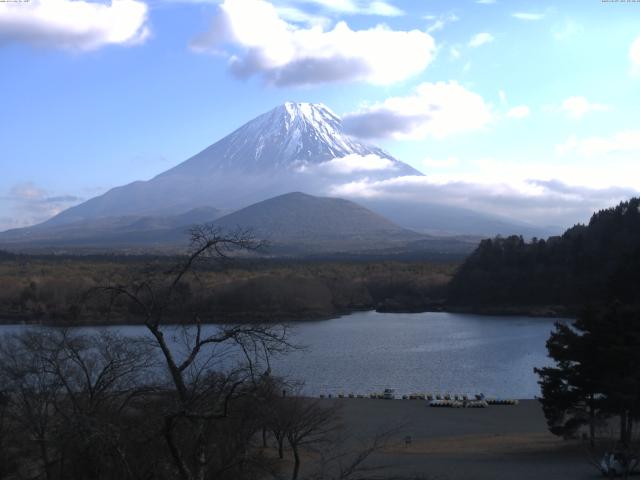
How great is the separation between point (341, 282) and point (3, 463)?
48363 millimetres

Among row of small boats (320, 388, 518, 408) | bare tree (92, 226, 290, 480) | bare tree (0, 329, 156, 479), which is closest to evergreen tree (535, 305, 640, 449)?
row of small boats (320, 388, 518, 408)

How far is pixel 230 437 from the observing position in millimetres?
4914

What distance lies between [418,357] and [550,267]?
Result: 2387 cm

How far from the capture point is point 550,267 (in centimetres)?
4819

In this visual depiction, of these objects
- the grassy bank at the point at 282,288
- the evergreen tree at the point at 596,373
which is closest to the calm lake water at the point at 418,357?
the grassy bank at the point at 282,288

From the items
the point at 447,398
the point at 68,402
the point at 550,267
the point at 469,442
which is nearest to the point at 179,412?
the point at 68,402

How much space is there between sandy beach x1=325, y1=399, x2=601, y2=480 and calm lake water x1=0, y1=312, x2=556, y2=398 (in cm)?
246

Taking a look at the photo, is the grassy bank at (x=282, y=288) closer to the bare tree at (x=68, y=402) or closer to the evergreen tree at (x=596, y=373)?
the evergreen tree at (x=596, y=373)

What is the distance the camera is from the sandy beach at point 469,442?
1102 cm

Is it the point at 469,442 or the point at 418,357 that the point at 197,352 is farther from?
the point at 418,357

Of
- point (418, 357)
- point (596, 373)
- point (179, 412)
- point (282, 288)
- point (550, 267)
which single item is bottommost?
point (418, 357)

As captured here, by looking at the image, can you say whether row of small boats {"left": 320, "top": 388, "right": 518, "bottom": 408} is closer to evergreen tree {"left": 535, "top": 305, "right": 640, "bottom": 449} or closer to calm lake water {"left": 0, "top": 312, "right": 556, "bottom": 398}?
calm lake water {"left": 0, "top": 312, "right": 556, "bottom": 398}

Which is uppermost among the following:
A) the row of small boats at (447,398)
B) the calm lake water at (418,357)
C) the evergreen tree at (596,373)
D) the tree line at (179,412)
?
the tree line at (179,412)

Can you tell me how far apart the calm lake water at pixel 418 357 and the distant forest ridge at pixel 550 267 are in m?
6.23
